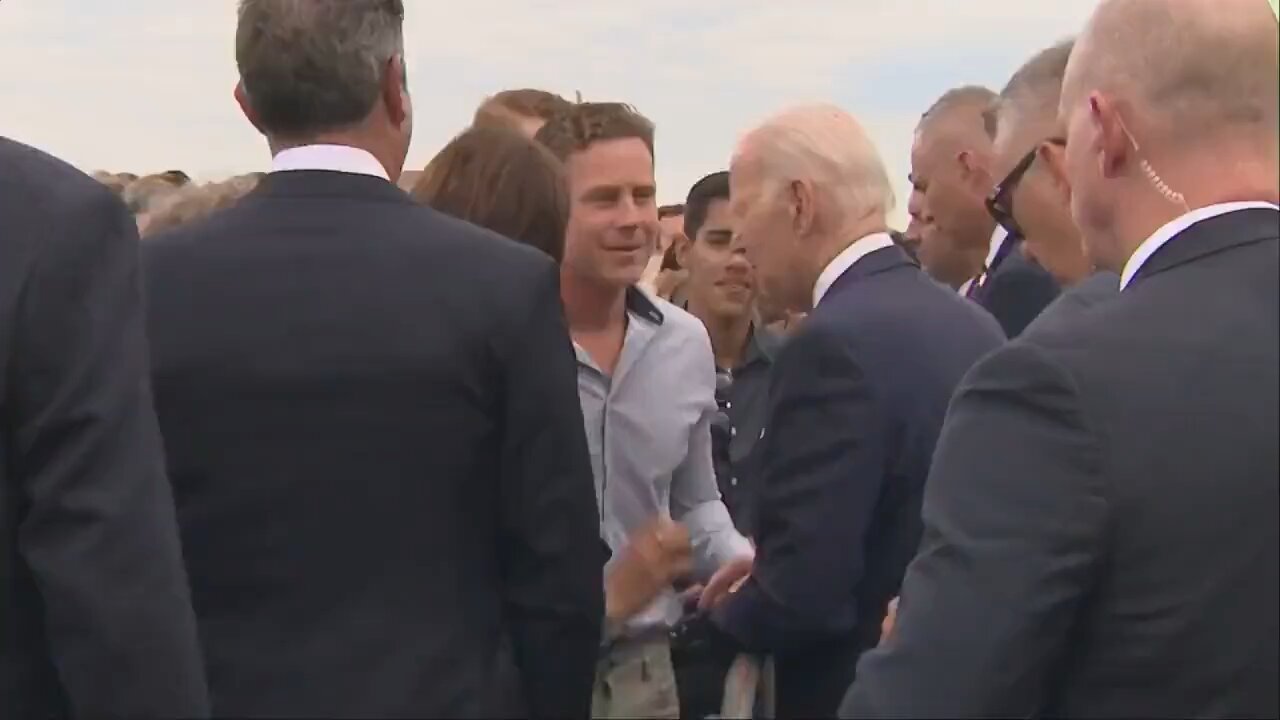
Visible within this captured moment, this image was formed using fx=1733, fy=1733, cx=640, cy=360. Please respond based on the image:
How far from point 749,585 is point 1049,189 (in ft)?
2.67

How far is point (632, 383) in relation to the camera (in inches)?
117

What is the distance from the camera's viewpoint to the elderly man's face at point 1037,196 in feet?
9.20

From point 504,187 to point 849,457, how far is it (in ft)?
2.22

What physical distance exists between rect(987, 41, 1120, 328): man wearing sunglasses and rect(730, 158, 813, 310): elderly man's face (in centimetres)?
35

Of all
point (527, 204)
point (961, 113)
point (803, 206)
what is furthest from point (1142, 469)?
point (961, 113)

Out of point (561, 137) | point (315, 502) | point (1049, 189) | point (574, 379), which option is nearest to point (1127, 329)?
point (574, 379)

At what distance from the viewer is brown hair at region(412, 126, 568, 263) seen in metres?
2.69

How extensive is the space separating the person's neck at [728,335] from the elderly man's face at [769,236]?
1.83m

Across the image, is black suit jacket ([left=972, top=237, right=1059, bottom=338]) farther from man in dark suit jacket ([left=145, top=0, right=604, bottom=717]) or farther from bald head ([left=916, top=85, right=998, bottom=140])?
man in dark suit jacket ([left=145, top=0, right=604, bottom=717])

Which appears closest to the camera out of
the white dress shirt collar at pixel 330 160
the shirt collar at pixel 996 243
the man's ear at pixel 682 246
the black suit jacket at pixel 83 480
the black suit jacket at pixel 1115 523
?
the black suit jacket at pixel 1115 523

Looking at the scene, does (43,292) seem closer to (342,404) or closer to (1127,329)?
(342,404)

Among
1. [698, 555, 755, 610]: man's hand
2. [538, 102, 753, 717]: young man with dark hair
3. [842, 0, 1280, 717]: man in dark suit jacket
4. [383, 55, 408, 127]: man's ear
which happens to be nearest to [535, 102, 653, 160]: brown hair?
[538, 102, 753, 717]: young man with dark hair

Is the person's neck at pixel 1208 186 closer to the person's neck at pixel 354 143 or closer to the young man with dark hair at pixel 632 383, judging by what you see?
the person's neck at pixel 354 143

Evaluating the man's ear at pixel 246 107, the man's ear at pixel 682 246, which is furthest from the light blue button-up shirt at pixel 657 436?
the man's ear at pixel 682 246
